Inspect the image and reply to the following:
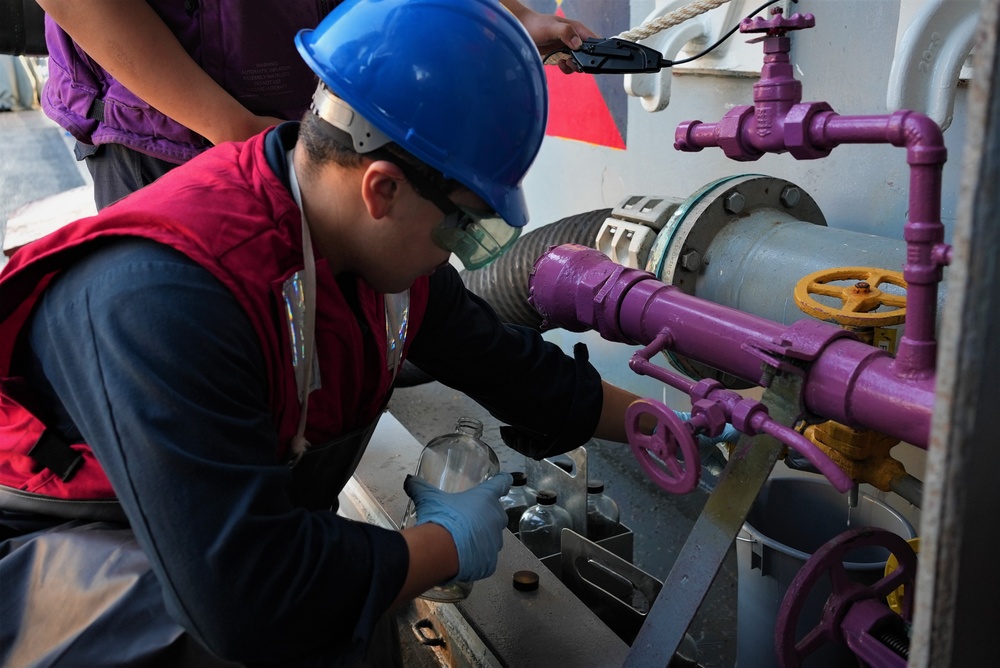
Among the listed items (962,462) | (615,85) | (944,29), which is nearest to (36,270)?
(962,462)

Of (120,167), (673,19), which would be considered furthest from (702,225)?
(120,167)

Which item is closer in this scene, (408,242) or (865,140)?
(865,140)

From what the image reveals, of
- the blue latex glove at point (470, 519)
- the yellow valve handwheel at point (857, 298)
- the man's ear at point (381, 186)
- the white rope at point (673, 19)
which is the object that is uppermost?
the white rope at point (673, 19)

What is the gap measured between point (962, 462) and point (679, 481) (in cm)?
55

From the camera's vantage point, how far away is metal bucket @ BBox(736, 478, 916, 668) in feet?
5.12

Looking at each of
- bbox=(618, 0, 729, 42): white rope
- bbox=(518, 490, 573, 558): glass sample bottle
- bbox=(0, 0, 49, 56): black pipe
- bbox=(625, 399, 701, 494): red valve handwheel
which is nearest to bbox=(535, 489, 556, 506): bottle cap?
bbox=(518, 490, 573, 558): glass sample bottle

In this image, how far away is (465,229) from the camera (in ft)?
4.49

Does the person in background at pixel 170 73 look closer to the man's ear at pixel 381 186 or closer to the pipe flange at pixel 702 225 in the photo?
the pipe flange at pixel 702 225

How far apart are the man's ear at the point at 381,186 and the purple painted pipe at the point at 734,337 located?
0.41 m

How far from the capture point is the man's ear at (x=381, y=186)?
1271 mm

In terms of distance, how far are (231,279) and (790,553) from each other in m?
1.01

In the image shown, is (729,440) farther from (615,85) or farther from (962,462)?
(615,85)

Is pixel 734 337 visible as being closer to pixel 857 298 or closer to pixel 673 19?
pixel 857 298

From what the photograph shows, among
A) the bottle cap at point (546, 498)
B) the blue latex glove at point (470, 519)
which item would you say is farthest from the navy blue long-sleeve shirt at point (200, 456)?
A: the bottle cap at point (546, 498)
